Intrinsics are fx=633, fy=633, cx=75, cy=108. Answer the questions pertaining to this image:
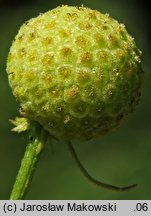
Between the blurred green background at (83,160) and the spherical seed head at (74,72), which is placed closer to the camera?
the spherical seed head at (74,72)

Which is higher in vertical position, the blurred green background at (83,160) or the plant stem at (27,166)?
the blurred green background at (83,160)

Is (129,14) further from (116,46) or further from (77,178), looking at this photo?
(116,46)

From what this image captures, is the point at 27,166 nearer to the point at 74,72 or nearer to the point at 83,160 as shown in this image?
the point at 74,72

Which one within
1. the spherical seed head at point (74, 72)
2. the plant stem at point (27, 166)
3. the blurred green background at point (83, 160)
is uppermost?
the blurred green background at point (83, 160)

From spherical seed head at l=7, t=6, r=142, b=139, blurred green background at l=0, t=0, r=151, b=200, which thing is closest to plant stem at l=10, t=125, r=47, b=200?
spherical seed head at l=7, t=6, r=142, b=139

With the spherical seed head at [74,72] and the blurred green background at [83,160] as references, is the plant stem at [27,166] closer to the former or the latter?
the spherical seed head at [74,72]

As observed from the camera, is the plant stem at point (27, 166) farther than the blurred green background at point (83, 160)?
No

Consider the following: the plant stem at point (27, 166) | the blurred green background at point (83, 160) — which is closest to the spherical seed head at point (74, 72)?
the plant stem at point (27, 166)

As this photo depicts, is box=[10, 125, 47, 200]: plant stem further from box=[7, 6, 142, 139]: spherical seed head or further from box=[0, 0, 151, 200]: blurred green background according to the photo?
box=[0, 0, 151, 200]: blurred green background

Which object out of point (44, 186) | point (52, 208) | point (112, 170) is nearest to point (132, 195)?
point (112, 170)
